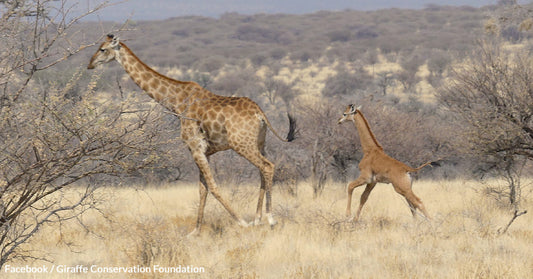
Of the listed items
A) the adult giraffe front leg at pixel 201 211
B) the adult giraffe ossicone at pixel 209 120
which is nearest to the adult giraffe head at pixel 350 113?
the adult giraffe ossicone at pixel 209 120

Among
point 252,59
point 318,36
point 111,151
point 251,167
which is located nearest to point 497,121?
point 111,151

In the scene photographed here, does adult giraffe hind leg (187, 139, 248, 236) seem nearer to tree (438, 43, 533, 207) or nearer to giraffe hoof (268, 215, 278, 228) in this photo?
giraffe hoof (268, 215, 278, 228)

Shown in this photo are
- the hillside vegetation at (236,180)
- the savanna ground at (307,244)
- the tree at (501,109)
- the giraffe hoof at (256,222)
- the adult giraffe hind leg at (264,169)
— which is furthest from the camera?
the tree at (501,109)

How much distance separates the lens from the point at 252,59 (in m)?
52.6

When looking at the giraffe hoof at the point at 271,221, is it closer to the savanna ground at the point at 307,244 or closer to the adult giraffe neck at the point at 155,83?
the savanna ground at the point at 307,244

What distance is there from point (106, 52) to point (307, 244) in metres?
3.53

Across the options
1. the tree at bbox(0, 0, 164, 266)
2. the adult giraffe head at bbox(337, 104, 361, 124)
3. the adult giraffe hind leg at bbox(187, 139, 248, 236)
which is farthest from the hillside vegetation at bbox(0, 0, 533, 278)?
the adult giraffe head at bbox(337, 104, 361, 124)

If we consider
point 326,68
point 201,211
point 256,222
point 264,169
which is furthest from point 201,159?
point 326,68

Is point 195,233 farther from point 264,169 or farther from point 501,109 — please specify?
point 501,109

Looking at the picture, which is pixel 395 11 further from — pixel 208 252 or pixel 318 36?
pixel 208 252

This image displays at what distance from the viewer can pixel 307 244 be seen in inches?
267

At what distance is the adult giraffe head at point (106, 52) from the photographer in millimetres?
7273

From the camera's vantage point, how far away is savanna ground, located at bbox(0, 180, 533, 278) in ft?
18.7

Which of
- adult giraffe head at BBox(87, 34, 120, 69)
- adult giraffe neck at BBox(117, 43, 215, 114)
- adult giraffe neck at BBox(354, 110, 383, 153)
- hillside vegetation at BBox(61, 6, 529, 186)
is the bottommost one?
hillside vegetation at BBox(61, 6, 529, 186)
